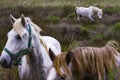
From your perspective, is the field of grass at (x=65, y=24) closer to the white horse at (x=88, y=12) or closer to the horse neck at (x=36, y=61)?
the white horse at (x=88, y=12)

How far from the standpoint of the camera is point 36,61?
237 inches

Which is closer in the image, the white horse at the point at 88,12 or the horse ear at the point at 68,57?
the horse ear at the point at 68,57

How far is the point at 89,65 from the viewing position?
350cm

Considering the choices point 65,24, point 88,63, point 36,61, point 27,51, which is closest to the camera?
point 88,63

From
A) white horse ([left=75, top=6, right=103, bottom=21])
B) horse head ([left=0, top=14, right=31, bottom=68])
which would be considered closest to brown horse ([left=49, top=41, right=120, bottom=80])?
horse head ([left=0, top=14, right=31, bottom=68])

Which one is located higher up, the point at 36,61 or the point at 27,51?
the point at 27,51

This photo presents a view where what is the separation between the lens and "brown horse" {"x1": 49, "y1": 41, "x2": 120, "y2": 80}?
3496 mm

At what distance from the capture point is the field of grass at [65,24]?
10.8 m

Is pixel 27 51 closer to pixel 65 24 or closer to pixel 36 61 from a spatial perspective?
pixel 36 61

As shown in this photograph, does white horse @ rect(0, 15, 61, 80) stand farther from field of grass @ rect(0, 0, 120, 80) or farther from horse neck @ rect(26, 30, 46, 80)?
field of grass @ rect(0, 0, 120, 80)

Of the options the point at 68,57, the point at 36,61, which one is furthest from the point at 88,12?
the point at 68,57

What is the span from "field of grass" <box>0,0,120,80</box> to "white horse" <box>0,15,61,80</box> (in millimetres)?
1317

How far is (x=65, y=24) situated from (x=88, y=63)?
13476 mm

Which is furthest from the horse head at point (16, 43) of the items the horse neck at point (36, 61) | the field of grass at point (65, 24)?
the field of grass at point (65, 24)
